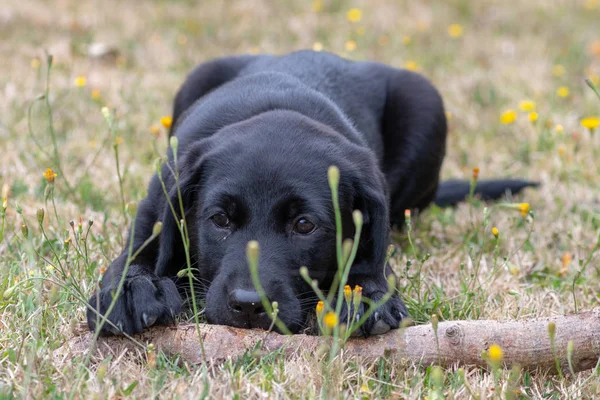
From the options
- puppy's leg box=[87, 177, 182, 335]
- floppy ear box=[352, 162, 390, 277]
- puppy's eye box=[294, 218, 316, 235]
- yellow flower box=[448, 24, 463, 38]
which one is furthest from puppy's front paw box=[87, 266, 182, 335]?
yellow flower box=[448, 24, 463, 38]

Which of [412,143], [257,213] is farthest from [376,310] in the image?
[412,143]

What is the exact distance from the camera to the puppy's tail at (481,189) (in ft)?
15.5

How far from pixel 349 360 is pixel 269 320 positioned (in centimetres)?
29

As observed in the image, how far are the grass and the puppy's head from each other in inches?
8.7

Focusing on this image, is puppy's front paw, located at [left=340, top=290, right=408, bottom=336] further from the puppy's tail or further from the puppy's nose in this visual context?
the puppy's tail

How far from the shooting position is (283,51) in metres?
7.35

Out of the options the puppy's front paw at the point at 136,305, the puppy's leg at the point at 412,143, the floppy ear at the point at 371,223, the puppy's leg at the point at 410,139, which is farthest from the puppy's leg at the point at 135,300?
the puppy's leg at the point at 412,143

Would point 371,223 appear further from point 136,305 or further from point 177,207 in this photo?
point 136,305

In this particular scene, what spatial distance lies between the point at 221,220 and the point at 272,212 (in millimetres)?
219

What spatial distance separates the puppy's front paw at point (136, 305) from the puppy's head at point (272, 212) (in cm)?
14

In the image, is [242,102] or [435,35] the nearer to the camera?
[242,102]

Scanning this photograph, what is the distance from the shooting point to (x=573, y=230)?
14.1 feet

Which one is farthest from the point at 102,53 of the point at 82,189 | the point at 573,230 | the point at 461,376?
the point at 461,376

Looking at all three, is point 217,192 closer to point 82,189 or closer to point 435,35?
point 82,189
